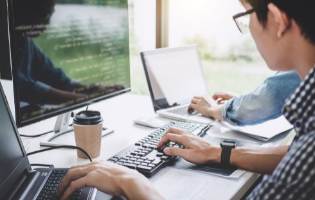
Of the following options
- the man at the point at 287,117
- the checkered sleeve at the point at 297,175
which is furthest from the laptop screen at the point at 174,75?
the checkered sleeve at the point at 297,175

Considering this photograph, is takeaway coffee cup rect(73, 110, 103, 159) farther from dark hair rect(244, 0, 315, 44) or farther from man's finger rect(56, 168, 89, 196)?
dark hair rect(244, 0, 315, 44)

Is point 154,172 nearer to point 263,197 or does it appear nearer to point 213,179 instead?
point 213,179

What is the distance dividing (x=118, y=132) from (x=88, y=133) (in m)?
0.29

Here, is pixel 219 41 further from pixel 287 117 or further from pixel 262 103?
pixel 287 117

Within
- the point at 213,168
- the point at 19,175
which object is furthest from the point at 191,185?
the point at 19,175

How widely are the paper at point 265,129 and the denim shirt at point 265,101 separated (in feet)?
0.09

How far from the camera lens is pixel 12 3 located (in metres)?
0.80

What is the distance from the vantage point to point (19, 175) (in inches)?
28.7

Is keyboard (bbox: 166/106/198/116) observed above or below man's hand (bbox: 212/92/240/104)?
below

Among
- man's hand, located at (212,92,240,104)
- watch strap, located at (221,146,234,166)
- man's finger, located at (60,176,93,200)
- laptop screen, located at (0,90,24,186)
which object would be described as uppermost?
laptop screen, located at (0,90,24,186)

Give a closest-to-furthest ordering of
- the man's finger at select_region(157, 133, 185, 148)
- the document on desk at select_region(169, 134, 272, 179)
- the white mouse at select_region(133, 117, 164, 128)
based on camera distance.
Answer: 1. the document on desk at select_region(169, 134, 272, 179)
2. the man's finger at select_region(157, 133, 185, 148)
3. the white mouse at select_region(133, 117, 164, 128)

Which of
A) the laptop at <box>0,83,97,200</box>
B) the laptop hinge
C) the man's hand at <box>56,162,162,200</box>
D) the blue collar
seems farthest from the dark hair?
the laptop hinge

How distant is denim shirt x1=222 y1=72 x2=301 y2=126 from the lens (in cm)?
111

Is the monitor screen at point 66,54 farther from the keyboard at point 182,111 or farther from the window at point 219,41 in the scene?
the window at point 219,41
